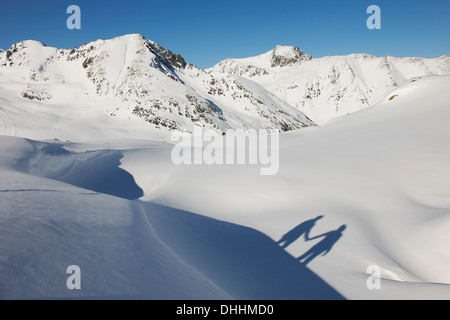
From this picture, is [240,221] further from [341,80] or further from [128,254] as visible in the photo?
[341,80]

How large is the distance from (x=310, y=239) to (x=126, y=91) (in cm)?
5459

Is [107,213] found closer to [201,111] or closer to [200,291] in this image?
[200,291]

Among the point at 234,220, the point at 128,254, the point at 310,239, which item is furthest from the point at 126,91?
the point at 128,254

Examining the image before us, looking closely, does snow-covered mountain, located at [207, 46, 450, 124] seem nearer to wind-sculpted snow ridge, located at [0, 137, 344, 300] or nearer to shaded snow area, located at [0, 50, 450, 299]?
shaded snow area, located at [0, 50, 450, 299]

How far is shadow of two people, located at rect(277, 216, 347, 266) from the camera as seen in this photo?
5.45 meters

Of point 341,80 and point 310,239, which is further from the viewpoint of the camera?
point 341,80

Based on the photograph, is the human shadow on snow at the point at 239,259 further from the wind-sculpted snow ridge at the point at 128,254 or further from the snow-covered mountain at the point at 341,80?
the snow-covered mountain at the point at 341,80

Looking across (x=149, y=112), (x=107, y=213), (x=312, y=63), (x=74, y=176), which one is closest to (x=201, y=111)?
(x=149, y=112)

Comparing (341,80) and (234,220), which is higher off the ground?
(341,80)

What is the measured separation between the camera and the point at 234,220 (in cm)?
716

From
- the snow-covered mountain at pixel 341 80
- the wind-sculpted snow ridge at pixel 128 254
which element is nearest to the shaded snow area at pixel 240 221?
the wind-sculpted snow ridge at pixel 128 254

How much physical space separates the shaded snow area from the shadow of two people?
38 mm

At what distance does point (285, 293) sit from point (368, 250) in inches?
104

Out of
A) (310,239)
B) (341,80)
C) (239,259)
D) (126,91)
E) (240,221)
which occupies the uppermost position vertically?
(341,80)
